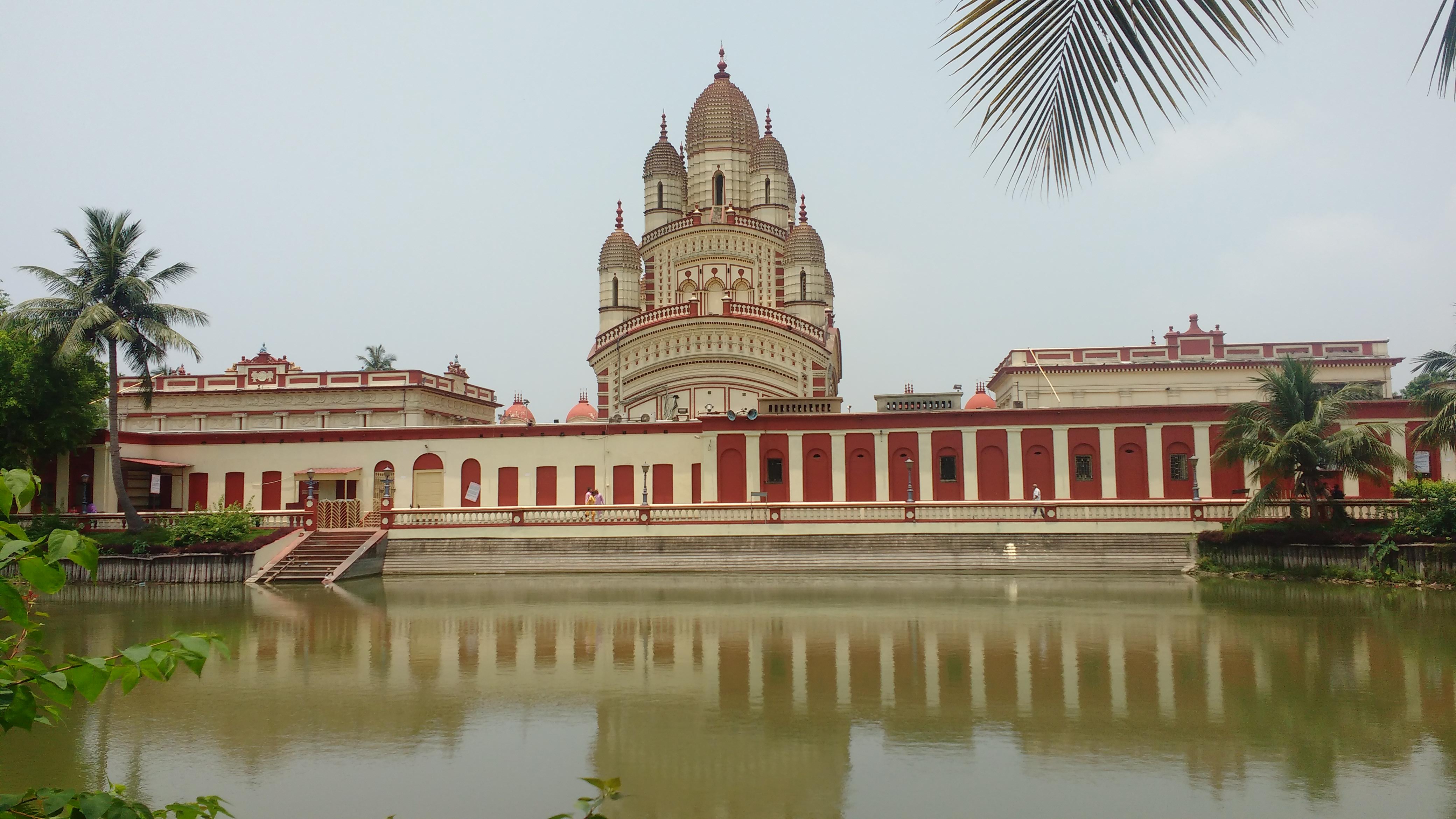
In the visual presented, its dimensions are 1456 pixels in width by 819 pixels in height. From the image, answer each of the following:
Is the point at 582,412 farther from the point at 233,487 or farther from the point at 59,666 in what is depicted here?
the point at 59,666

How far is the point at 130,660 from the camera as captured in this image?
11.3 ft

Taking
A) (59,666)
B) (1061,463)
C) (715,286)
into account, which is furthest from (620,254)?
(59,666)

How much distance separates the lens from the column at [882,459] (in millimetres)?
32719

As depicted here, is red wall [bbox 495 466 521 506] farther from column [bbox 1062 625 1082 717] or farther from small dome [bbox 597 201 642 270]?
column [bbox 1062 625 1082 717]

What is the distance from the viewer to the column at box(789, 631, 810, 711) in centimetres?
1156

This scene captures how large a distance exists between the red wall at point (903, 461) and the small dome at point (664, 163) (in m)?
20.1

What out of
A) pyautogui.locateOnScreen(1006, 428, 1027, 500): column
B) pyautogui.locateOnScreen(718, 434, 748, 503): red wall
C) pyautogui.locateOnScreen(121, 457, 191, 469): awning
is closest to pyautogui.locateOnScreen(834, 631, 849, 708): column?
pyautogui.locateOnScreen(718, 434, 748, 503): red wall

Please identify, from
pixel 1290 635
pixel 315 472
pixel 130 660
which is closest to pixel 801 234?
pixel 315 472

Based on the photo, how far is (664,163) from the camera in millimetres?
47250

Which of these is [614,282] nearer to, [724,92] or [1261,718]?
[724,92]

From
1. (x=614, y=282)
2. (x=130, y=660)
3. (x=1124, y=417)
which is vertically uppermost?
(x=614, y=282)

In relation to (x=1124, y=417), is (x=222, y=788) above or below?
below

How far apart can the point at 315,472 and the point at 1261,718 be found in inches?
1213

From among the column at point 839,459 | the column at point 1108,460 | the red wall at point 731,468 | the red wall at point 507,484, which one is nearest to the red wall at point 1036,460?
the column at point 1108,460
